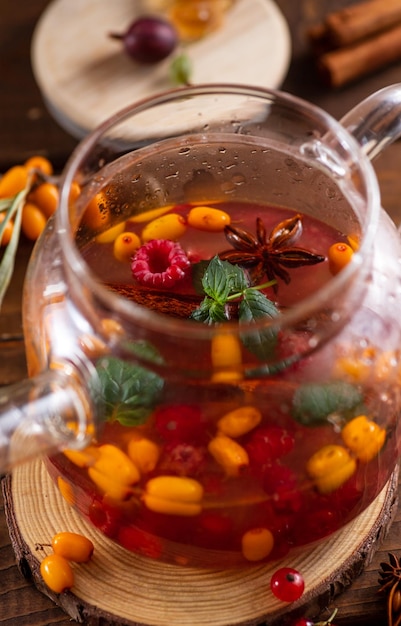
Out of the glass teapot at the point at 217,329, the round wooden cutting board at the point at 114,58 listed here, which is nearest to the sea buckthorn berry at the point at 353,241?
the glass teapot at the point at 217,329

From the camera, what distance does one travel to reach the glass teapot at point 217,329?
107cm

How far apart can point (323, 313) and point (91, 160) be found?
356mm

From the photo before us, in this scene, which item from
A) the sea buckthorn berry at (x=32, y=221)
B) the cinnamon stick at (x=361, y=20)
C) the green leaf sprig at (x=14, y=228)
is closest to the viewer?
the green leaf sprig at (x=14, y=228)

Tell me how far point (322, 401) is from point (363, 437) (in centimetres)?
8

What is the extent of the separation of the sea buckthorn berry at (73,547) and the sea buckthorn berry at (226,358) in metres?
0.36

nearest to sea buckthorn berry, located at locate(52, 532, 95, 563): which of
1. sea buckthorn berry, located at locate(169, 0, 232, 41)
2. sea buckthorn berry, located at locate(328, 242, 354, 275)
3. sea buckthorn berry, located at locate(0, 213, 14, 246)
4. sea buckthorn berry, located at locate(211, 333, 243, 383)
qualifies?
sea buckthorn berry, located at locate(211, 333, 243, 383)

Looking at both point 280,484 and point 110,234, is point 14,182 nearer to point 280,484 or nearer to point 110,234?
point 110,234

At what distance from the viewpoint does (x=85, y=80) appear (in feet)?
6.77

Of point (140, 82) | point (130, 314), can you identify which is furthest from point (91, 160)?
point (140, 82)

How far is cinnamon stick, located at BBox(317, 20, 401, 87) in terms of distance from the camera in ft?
6.76

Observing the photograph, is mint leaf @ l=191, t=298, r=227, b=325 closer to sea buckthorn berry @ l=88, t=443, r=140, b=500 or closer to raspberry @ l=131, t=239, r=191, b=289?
raspberry @ l=131, t=239, r=191, b=289

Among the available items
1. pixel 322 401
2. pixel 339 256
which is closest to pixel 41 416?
pixel 322 401

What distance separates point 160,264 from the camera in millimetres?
1277

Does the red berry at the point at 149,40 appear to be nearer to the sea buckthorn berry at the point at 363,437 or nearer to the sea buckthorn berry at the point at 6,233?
the sea buckthorn berry at the point at 6,233
